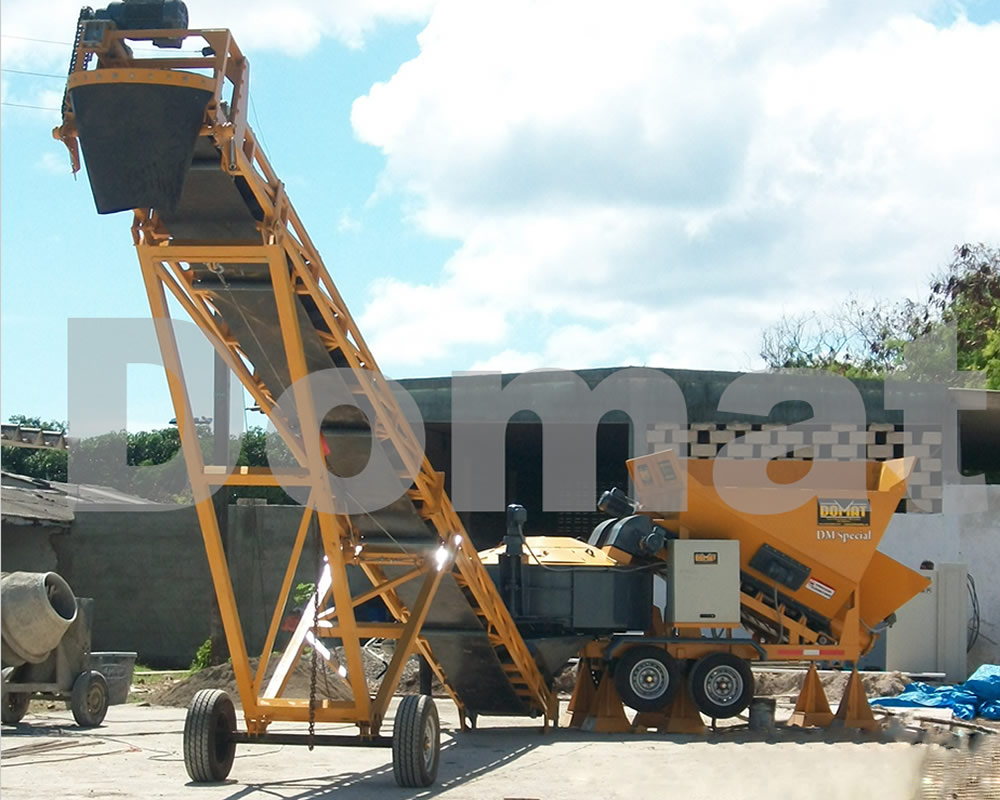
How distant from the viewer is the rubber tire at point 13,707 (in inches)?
645

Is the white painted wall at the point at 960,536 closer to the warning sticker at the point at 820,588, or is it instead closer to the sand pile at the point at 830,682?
the sand pile at the point at 830,682

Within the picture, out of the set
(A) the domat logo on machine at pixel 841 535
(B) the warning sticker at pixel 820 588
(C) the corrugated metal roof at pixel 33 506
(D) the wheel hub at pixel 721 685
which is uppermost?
(C) the corrugated metal roof at pixel 33 506

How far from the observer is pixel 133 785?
11391 mm

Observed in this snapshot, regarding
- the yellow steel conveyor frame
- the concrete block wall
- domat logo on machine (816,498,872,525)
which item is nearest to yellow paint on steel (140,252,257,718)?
the yellow steel conveyor frame

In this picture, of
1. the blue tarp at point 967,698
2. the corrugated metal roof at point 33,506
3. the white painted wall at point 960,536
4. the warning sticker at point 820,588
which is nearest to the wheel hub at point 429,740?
the warning sticker at point 820,588

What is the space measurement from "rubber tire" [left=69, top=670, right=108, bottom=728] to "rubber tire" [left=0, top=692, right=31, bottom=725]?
0.59 meters

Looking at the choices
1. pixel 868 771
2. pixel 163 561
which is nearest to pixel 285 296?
pixel 868 771

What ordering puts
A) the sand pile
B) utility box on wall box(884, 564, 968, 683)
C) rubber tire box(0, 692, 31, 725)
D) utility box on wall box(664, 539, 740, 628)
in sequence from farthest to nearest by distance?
utility box on wall box(884, 564, 968, 683)
the sand pile
rubber tire box(0, 692, 31, 725)
utility box on wall box(664, 539, 740, 628)

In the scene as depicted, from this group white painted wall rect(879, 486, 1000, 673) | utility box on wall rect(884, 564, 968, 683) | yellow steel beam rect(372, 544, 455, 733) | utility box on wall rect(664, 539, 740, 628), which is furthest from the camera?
white painted wall rect(879, 486, 1000, 673)

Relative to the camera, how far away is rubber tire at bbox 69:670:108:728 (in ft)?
54.1

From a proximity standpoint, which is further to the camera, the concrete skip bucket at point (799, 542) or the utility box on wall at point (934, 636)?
the utility box on wall at point (934, 636)

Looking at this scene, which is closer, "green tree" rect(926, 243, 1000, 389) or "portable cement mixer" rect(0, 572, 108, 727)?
"portable cement mixer" rect(0, 572, 108, 727)

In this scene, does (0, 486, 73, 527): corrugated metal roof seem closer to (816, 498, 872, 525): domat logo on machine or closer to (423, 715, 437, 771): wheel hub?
(816, 498, 872, 525): domat logo on machine

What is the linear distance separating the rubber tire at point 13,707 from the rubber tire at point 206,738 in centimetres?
595
